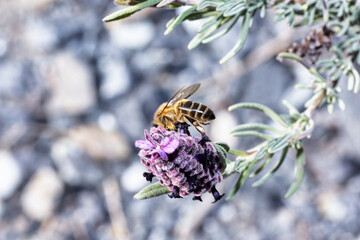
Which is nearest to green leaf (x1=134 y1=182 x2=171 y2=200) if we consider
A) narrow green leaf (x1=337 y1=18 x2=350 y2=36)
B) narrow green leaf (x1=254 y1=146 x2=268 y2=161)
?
narrow green leaf (x1=254 y1=146 x2=268 y2=161)

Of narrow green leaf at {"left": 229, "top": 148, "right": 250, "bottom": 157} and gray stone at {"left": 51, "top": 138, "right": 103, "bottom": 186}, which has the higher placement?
narrow green leaf at {"left": 229, "top": 148, "right": 250, "bottom": 157}

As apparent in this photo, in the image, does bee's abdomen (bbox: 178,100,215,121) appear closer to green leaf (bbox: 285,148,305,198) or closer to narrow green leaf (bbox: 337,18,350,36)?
green leaf (bbox: 285,148,305,198)

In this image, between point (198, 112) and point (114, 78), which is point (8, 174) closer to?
point (114, 78)

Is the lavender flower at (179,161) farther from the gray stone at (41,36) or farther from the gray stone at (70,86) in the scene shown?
the gray stone at (41,36)

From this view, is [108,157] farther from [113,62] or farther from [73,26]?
[73,26]

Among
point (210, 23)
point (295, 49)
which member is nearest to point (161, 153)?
point (210, 23)

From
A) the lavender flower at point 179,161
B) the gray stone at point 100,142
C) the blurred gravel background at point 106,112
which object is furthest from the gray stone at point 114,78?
the lavender flower at point 179,161

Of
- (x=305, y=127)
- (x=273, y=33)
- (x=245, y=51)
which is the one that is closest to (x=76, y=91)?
(x=245, y=51)
